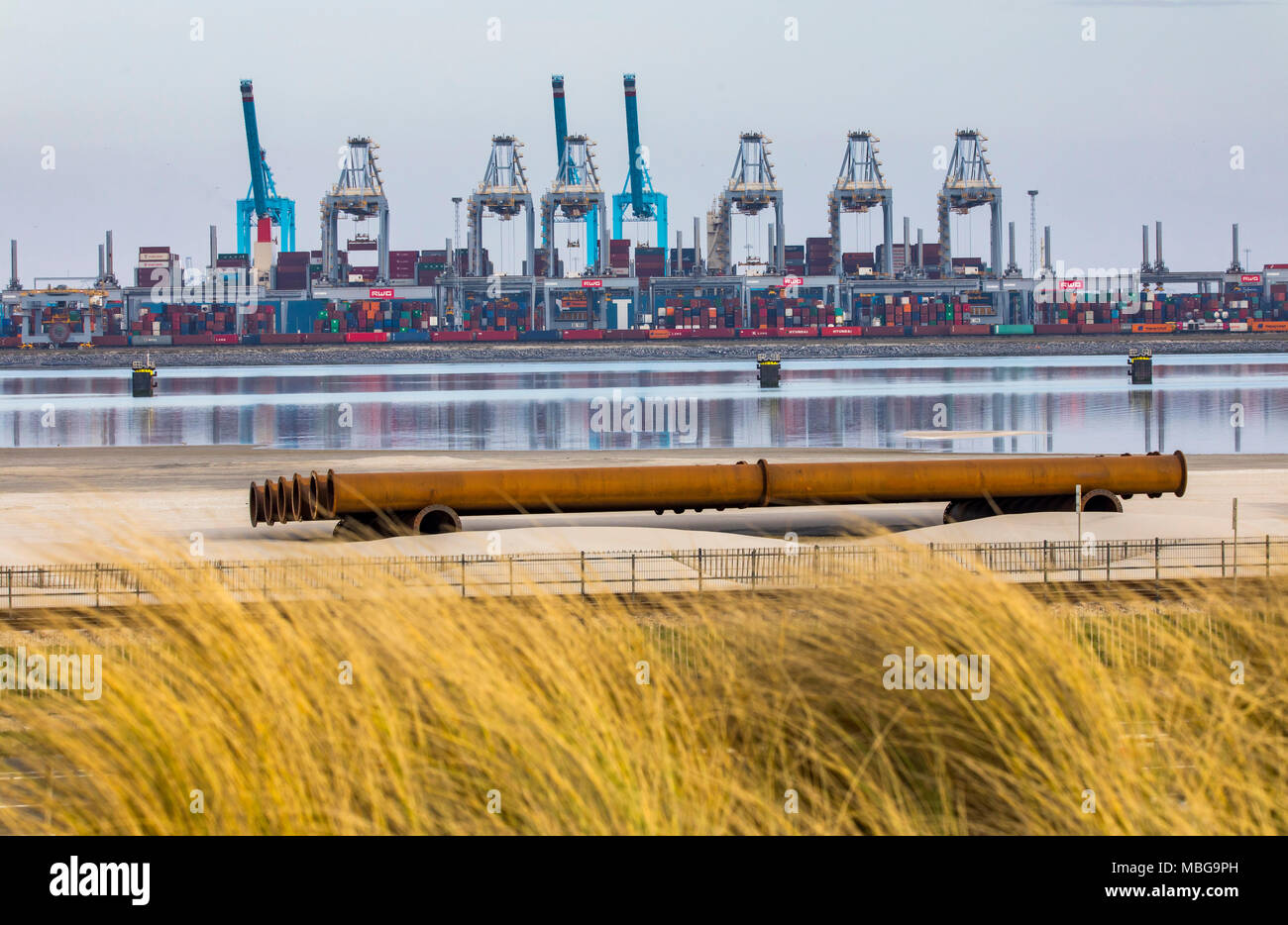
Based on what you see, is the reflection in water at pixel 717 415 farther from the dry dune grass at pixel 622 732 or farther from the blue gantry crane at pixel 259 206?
the blue gantry crane at pixel 259 206

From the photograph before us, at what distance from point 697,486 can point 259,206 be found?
17564 centimetres

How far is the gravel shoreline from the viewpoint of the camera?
161 meters

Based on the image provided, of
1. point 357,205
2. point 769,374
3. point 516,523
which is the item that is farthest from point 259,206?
point 516,523

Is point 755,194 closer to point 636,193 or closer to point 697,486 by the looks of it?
point 636,193

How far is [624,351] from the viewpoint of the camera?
158000 millimetres

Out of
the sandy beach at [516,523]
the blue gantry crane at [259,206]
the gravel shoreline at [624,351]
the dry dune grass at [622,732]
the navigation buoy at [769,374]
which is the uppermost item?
the blue gantry crane at [259,206]

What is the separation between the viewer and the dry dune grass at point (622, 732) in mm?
5004

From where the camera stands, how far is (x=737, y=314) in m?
180

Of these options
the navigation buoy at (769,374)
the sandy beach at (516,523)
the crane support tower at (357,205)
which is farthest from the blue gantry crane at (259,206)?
the sandy beach at (516,523)

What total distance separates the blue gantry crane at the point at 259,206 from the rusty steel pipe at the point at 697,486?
545 feet

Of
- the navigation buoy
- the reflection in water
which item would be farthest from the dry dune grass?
the navigation buoy

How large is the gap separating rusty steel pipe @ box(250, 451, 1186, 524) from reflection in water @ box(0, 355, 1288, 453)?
18.3 m

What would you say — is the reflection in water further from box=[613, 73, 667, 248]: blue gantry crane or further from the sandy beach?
box=[613, 73, 667, 248]: blue gantry crane
